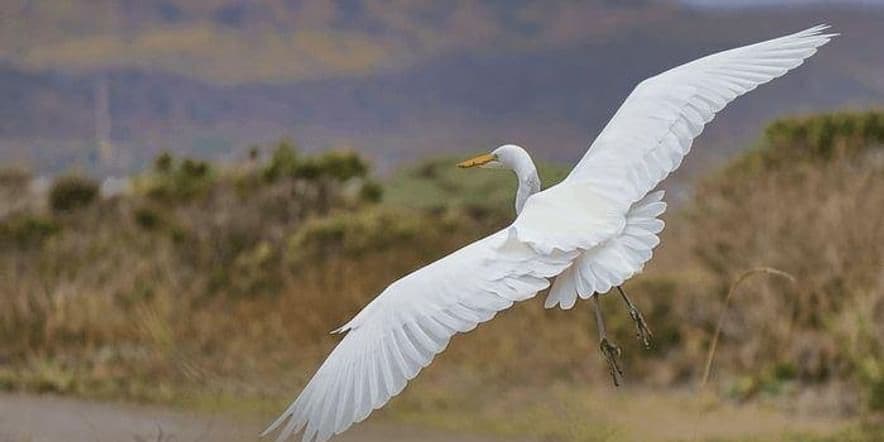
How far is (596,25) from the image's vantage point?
92.4ft

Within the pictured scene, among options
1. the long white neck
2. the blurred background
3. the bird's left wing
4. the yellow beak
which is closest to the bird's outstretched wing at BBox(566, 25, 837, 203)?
the long white neck

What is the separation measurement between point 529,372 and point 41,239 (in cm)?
526

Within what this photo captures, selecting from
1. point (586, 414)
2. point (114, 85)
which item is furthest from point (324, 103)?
point (586, 414)

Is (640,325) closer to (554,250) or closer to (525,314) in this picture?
(554,250)

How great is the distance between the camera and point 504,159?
5.29m

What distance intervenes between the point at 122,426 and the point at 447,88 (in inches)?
762

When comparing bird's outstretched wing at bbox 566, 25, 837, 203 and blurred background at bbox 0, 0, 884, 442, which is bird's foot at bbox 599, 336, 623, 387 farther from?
blurred background at bbox 0, 0, 884, 442

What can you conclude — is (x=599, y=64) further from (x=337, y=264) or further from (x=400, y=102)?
(x=337, y=264)

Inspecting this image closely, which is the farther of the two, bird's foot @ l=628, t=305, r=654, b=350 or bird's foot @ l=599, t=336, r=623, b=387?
bird's foot @ l=628, t=305, r=654, b=350

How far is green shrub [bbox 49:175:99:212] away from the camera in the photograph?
15.9 meters

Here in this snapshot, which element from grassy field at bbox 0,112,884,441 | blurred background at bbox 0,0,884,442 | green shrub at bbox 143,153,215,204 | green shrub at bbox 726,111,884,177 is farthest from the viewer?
green shrub at bbox 143,153,215,204

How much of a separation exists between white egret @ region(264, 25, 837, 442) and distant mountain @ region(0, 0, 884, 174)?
17.6m

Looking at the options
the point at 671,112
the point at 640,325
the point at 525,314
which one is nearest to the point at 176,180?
the point at 525,314

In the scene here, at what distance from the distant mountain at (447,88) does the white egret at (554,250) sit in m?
17.6
